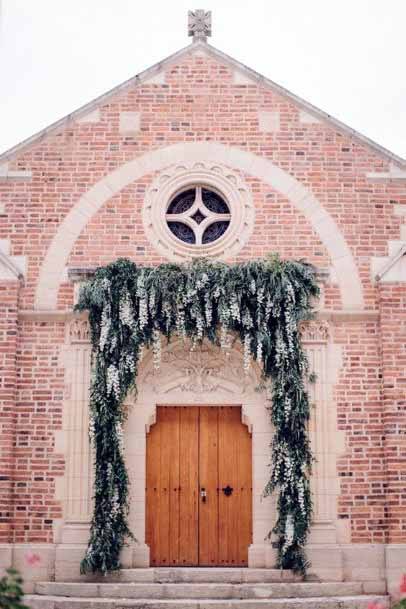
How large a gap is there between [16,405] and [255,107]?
17.2 ft

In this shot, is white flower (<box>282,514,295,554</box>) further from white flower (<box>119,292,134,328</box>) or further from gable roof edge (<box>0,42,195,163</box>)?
gable roof edge (<box>0,42,195,163</box>)

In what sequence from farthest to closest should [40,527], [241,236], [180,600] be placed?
[241,236] < [40,527] < [180,600]

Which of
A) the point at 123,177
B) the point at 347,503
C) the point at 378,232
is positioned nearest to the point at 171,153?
the point at 123,177

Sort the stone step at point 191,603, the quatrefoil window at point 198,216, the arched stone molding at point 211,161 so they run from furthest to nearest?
1. the quatrefoil window at point 198,216
2. the arched stone molding at point 211,161
3. the stone step at point 191,603

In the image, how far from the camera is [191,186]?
12953mm

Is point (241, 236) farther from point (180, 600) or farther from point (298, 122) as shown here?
point (180, 600)

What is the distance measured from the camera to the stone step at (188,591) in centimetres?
1123

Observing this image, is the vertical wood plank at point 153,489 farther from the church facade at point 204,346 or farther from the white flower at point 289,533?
the white flower at point 289,533

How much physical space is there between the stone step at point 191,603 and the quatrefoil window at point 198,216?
15.3 feet

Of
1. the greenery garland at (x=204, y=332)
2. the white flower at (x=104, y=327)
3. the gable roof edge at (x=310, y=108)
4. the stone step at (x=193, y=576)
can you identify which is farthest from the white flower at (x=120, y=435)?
the gable roof edge at (x=310, y=108)

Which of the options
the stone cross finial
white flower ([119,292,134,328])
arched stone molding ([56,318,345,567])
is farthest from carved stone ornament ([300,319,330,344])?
the stone cross finial

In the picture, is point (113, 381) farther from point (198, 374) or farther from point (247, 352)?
point (247, 352)

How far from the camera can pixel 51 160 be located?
13.0 meters

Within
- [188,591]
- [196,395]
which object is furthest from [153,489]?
[188,591]
